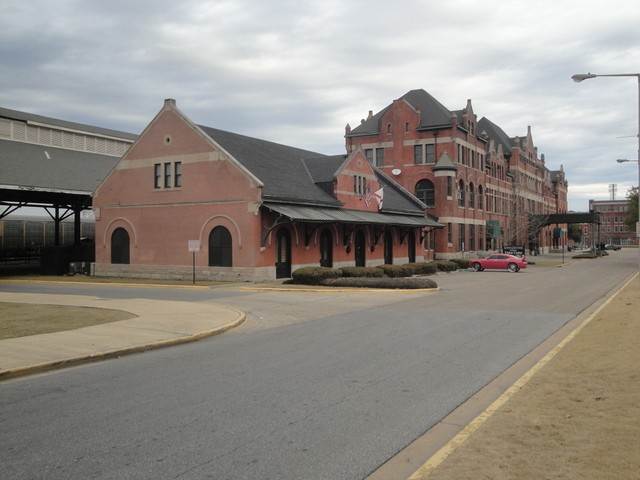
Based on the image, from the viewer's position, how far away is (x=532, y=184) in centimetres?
9381

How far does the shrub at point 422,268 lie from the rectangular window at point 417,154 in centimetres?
1906

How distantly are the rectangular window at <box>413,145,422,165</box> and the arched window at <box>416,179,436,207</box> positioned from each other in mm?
2048

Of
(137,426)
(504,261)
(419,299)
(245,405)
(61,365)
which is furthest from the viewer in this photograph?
(504,261)

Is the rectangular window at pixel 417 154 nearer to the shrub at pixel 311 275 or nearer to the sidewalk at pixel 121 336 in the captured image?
the shrub at pixel 311 275

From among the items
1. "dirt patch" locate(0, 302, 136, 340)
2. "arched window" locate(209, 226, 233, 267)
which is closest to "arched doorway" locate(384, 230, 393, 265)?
"arched window" locate(209, 226, 233, 267)

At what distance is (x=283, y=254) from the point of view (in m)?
33.8

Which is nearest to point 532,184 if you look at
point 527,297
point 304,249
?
point 304,249

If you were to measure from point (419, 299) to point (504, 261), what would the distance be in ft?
86.2

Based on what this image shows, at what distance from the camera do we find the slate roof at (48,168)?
35847 millimetres

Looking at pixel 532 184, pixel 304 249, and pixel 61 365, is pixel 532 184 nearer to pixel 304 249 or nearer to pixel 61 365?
pixel 304 249

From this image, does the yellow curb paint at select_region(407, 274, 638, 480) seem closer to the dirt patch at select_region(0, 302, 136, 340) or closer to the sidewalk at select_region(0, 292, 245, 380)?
the sidewalk at select_region(0, 292, 245, 380)

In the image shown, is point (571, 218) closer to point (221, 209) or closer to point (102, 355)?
point (221, 209)

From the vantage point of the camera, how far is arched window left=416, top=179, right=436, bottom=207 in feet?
192

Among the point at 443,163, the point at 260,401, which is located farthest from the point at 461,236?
the point at 260,401
